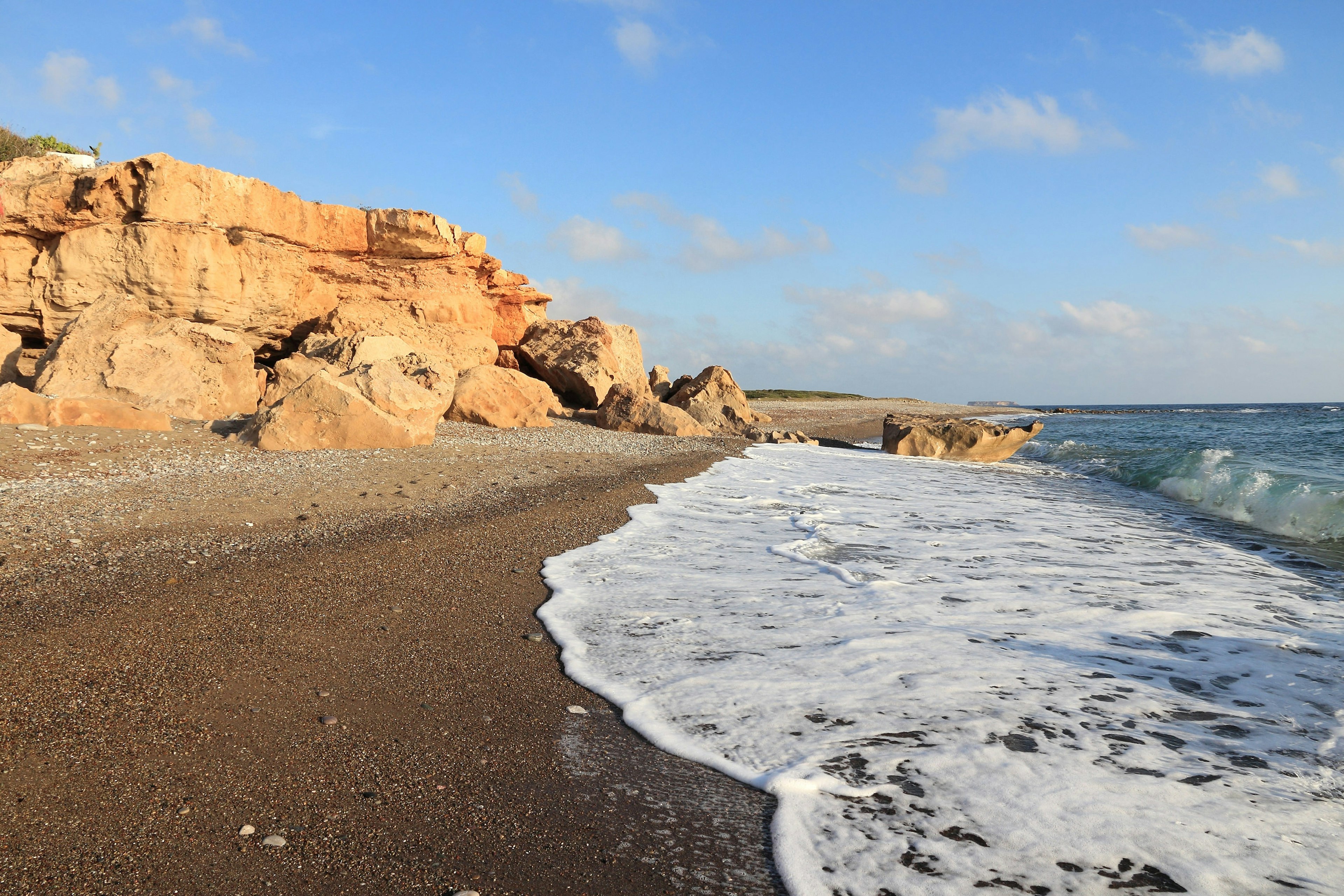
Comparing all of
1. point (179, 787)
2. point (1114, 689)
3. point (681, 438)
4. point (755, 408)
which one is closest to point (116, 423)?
point (179, 787)

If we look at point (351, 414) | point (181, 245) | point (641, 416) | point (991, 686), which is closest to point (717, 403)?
point (641, 416)

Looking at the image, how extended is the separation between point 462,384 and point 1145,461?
14557 mm

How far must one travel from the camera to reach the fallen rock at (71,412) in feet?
28.5

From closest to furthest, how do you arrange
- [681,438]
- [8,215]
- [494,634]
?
[494,634] < [8,215] < [681,438]

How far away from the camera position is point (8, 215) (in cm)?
1214

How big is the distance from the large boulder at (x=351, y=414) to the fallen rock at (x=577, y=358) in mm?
7762

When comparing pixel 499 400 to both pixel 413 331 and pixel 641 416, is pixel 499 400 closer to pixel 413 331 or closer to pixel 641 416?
pixel 641 416

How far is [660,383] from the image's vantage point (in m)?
24.5

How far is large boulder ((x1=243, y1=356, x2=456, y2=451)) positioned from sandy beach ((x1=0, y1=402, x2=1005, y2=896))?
3.23 m

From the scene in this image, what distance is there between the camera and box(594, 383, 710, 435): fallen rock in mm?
16453

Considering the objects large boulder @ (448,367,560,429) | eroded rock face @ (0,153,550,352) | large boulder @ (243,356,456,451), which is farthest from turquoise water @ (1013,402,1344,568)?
eroded rock face @ (0,153,550,352)

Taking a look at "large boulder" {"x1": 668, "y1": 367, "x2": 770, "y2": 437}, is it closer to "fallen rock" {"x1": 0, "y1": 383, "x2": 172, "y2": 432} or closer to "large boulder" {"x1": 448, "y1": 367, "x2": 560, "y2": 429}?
"large boulder" {"x1": 448, "y1": 367, "x2": 560, "y2": 429}

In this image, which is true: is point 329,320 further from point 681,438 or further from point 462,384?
point 681,438

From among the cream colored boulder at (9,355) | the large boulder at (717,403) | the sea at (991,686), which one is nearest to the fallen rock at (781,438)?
the large boulder at (717,403)
